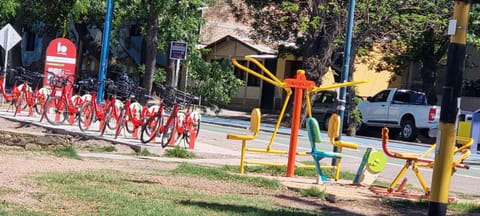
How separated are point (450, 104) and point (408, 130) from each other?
22.6 meters

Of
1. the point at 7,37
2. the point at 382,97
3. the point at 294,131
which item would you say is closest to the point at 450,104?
the point at 294,131

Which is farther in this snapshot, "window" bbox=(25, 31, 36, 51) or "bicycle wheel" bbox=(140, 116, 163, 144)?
"window" bbox=(25, 31, 36, 51)

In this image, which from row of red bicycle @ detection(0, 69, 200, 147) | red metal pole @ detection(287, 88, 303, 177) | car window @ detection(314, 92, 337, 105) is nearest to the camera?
red metal pole @ detection(287, 88, 303, 177)

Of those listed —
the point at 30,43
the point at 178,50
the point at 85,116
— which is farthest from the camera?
the point at 30,43

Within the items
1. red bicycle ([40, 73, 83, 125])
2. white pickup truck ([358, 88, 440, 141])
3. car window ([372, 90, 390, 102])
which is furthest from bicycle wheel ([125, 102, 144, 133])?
car window ([372, 90, 390, 102])

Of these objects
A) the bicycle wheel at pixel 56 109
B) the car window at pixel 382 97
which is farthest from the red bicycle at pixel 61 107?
the car window at pixel 382 97

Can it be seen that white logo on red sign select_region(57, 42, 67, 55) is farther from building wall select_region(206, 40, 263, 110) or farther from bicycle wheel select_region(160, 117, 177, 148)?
building wall select_region(206, 40, 263, 110)

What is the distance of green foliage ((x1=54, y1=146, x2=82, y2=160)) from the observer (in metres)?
14.2

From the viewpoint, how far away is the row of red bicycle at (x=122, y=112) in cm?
1692

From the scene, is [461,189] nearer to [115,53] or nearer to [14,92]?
[14,92]

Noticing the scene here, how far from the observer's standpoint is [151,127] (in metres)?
17.0

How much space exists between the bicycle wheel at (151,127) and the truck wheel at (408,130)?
1522 cm

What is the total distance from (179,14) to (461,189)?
20212 mm

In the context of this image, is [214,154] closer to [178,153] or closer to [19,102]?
[178,153]
